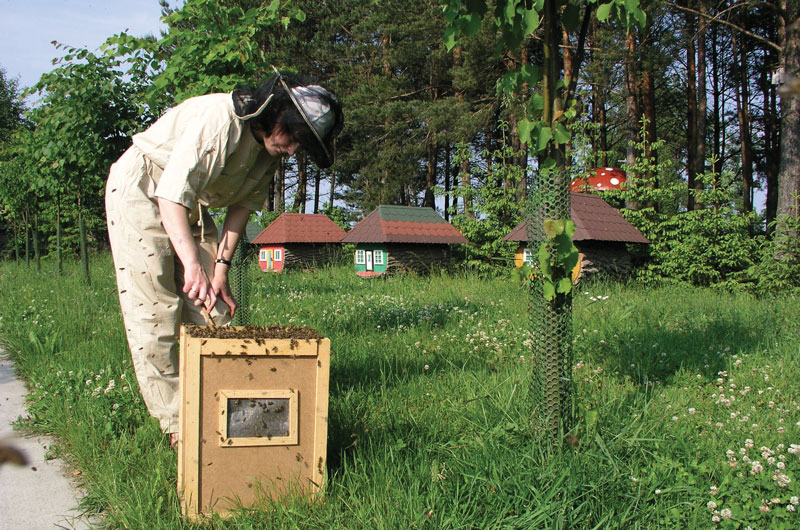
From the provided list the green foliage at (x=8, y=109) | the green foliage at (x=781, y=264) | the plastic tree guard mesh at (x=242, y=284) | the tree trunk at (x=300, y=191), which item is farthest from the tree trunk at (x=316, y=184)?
the plastic tree guard mesh at (x=242, y=284)

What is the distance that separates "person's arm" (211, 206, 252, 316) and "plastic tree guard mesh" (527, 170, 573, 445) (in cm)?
148

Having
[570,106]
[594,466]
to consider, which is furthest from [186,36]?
[594,466]

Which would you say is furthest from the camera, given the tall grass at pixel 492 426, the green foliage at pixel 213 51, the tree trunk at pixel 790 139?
the tree trunk at pixel 790 139

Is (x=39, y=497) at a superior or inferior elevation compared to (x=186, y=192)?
inferior

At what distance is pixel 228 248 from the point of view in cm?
303

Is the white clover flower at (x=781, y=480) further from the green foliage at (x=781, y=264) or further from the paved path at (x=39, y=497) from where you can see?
the green foliage at (x=781, y=264)

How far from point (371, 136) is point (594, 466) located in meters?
23.0

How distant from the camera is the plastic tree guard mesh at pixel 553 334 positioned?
2.57 metres

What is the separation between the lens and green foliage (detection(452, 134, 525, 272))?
1377 cm

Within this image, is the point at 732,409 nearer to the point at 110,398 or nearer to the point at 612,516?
the point at 612,516

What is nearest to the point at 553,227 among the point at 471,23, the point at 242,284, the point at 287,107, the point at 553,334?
the point at 553,334

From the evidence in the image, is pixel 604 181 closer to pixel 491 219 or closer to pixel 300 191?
pixel 491 219

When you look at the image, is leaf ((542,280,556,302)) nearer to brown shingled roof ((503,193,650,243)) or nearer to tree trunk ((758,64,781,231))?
brown shingled roof ((503,193,650,243))

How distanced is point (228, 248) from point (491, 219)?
38.7ft
